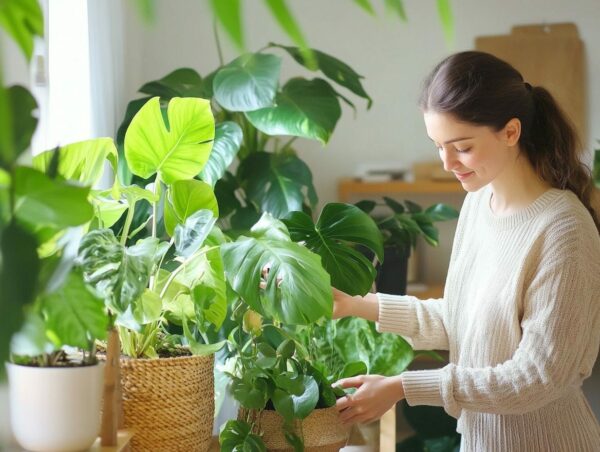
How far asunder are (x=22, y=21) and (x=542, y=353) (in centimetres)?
148

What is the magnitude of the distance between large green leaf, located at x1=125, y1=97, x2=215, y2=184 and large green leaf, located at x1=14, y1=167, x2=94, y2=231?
121 cm

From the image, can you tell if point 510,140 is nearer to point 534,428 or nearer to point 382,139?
point 534,428

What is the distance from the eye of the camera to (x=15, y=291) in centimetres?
21

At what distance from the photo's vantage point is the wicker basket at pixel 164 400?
4.71ft

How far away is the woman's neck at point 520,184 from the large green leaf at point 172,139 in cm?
59

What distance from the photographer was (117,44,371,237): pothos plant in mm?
2441

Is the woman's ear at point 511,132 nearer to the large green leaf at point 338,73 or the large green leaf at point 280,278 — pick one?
the large green leaf at point 280,278

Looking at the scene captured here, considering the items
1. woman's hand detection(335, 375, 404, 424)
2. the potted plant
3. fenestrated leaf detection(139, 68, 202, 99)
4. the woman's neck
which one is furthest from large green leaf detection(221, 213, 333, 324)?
the potted plant

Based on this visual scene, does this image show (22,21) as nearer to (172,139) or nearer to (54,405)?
(54,405)

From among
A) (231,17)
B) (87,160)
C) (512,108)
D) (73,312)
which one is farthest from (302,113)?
(231,17)

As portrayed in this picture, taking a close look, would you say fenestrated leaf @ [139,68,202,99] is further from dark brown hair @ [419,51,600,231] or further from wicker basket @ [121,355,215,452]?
wicker basket @ [121,355,215,452]

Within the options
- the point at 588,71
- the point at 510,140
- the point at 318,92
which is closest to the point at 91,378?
the point at 510,140

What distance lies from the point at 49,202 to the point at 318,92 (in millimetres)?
2317

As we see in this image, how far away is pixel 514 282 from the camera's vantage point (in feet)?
5.43
